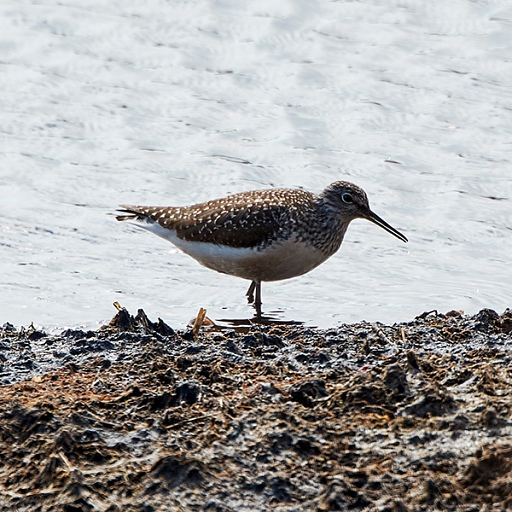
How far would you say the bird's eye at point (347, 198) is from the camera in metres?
9.49

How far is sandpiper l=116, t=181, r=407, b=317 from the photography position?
29.3 ft

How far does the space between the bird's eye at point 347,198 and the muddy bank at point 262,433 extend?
11.5 ft

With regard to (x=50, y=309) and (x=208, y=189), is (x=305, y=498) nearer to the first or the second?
(x=50, y=309)

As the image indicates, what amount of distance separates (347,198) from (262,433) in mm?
5065

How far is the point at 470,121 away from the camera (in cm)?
1265

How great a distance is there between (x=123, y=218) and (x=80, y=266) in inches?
24.9

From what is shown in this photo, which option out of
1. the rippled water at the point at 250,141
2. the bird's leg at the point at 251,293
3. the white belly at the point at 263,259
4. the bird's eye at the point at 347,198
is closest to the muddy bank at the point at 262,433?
the white belly at the point at 263,259

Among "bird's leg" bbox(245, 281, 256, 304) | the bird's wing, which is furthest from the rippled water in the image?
the bird's wing

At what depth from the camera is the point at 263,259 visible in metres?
8.91

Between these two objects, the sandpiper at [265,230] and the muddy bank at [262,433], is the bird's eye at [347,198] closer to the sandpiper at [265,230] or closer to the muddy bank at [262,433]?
the sandpiper at [265,230]

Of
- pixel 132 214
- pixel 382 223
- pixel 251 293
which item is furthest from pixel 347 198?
pixel 132 214

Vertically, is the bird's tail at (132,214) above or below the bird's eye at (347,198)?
below

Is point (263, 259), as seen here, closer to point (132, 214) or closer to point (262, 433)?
point (132, 214)

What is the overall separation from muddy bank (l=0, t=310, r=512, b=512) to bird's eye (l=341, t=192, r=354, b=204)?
11.5 ft
